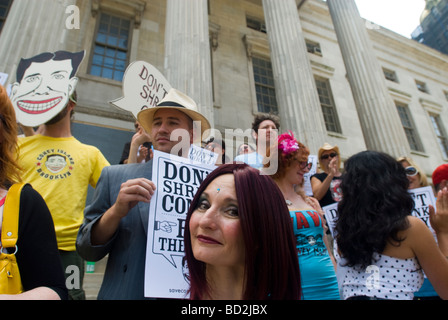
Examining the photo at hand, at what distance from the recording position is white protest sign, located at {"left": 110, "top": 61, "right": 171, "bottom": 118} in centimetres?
295

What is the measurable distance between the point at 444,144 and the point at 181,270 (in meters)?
22.3

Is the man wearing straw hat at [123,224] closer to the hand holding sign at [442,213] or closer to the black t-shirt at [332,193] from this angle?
the hand holding sign at [442,213]

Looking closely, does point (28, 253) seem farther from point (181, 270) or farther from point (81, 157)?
point (81, 157)

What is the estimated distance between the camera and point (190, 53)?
269 inches

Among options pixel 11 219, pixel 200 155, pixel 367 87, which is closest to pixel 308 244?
pixel 200 155

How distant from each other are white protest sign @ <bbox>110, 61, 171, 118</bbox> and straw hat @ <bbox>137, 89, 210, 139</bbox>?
44 centimetres

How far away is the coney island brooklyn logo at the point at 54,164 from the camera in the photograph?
2.53m

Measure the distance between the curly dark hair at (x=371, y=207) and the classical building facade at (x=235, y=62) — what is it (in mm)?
4668

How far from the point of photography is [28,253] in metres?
1.07

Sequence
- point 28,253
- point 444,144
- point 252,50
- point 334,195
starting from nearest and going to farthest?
point 28,253 < point 334,195 < point 252,50 < point 444,144

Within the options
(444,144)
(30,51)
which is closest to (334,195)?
(30,51)

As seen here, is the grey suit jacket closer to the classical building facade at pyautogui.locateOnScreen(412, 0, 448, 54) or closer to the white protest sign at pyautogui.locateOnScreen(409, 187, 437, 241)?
the white protest sign at pyautogui.locateOnScreen(409, 187, 437, 241)

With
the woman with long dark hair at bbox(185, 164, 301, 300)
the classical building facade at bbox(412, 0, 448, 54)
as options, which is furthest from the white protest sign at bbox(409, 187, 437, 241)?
the classical building facade at bbox(412, 0, 448, 54)

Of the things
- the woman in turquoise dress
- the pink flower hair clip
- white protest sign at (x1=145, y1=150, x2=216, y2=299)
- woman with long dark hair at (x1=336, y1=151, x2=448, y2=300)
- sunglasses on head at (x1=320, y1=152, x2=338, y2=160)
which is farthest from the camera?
sunglasses on head at (x1=320, y1=152, x2=338, y2=160)
